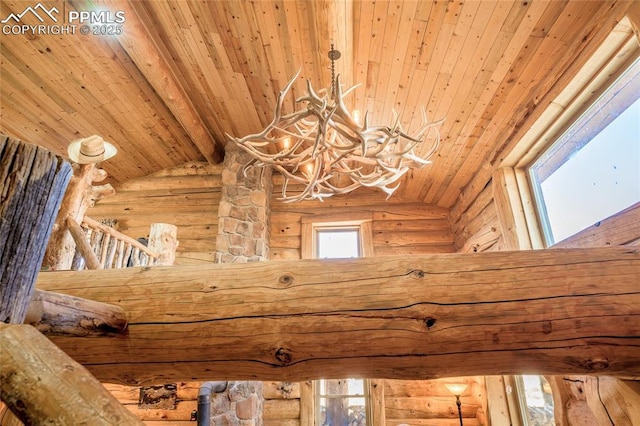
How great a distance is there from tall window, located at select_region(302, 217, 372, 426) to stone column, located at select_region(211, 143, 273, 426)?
606 millimetres

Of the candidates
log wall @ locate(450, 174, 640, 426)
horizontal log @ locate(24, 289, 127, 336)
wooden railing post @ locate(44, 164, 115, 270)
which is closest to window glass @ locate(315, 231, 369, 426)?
log wall @ locate(450, 174, 640, 426)

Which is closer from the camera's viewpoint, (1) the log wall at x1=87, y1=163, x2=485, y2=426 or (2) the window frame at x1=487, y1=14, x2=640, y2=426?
(2) the window frame at x1=487, y1=14, x2=640, y2=426

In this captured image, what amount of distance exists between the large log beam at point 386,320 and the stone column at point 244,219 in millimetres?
2565

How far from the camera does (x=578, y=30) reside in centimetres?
206

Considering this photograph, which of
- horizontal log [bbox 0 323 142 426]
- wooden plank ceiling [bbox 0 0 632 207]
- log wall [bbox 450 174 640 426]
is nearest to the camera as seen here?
horizontal log [bbox 0 323 142 426]

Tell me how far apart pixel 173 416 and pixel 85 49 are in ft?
12.0

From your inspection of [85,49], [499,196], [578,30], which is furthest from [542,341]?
[85,49]

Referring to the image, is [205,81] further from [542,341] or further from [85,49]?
[542,341]

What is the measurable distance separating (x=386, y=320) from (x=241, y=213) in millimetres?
3292

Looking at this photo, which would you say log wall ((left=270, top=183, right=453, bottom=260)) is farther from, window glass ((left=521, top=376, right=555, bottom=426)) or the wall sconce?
window glass ((left=521, top=376, right=555, bottom=426))

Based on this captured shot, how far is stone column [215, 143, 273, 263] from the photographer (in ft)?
12.8

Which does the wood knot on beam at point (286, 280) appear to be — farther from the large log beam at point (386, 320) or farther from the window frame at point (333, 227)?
the window frame at point (333, 227)

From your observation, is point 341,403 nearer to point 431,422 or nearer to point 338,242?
point 431,422

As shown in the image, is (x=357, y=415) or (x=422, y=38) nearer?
(x=422, y=38)
